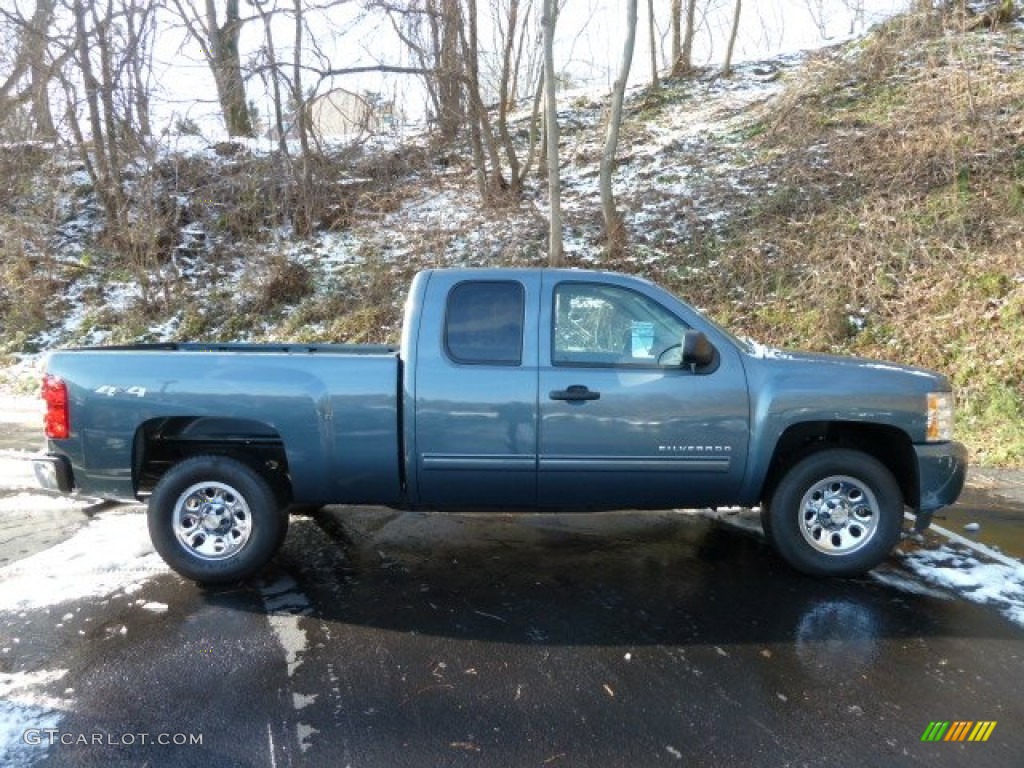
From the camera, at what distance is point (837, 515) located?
4.59 meters

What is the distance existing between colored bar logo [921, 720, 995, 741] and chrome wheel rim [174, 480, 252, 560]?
12.1 feet

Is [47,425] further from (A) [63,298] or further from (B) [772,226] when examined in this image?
(A) [63,298]

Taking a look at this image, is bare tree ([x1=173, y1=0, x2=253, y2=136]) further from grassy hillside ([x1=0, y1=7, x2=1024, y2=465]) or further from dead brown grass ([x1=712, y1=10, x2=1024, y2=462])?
dead brown grass ([x1=712, y1=10, x2=1024, y2=462])

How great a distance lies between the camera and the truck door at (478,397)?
4.39m

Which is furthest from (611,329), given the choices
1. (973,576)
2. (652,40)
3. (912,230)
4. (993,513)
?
(652,40)

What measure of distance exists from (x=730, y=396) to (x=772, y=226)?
9.67 metres

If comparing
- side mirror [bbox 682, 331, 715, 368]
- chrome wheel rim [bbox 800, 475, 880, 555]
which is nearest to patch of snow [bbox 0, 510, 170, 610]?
side mirror [bbox 682, 331, 715, 368]

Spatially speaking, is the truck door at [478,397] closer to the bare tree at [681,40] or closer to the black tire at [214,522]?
the black tire at [214,522]

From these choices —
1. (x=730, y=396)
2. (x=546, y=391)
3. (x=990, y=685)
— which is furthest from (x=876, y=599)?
(x=546, y=391)

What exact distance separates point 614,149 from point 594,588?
35.9ft

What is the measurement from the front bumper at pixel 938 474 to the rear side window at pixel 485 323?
2.53 meters

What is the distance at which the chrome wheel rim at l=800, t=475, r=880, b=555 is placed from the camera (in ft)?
14.9

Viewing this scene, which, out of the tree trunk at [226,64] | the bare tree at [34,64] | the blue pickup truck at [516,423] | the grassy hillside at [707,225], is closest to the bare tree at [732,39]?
the grassy hillside at [707,225]

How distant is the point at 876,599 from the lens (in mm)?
4301
